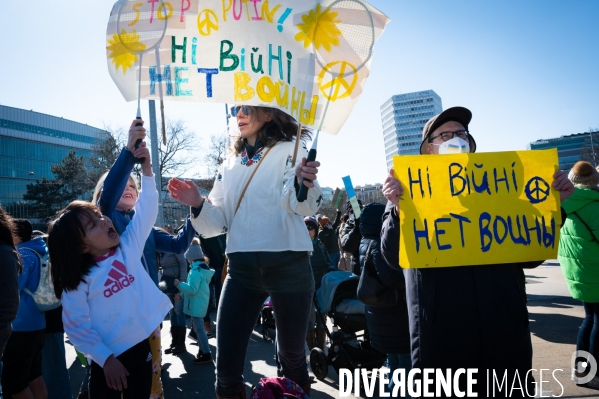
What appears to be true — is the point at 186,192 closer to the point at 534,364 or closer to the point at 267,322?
the point at 534,364

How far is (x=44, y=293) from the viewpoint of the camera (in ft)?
11.7

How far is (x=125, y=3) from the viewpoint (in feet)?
8.11

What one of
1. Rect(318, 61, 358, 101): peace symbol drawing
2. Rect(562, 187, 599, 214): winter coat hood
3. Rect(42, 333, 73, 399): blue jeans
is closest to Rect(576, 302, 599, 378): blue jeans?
Rect(562, 187, 599, 214): winter coat hood

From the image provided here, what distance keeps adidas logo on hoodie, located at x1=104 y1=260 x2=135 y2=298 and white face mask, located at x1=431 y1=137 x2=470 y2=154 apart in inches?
72.6

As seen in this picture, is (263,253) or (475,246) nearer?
(475,246)

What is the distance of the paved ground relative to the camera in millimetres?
4011

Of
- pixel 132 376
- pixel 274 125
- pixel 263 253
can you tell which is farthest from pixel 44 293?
pixel 274 125

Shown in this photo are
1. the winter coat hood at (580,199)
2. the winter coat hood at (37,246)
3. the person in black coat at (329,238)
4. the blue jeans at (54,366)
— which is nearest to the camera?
the winter coat hood at (37,246)

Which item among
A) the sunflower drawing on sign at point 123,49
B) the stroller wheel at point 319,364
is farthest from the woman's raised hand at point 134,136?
the stroller wheel at point 319,364

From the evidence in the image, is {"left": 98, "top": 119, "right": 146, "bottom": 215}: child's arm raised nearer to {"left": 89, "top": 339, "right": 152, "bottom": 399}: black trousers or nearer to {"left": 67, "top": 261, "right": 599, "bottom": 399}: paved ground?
{"left": 89, "top": 339, "right": 152, "bottom": 399}: black trousers

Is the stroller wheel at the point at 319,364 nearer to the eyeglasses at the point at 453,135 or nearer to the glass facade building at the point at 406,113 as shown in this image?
the eyeglasses at the point at 453,135

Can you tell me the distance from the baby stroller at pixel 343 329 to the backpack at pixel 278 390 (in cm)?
218

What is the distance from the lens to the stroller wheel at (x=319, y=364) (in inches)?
179

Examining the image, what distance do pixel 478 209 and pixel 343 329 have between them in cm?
291
